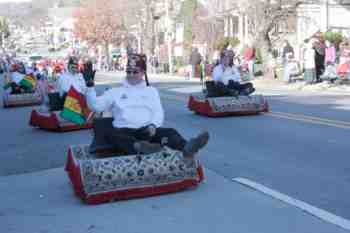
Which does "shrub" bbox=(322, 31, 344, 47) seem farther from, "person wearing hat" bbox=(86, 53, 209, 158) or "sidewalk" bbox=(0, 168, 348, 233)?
"sidewalk" bbox=(0, 168, 348, 233)

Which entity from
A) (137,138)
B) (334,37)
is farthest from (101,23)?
(137,138)

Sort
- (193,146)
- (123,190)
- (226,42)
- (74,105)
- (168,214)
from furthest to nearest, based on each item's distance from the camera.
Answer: (226,42)
(74,105)
(193,146)
(123,190)
(168,214)

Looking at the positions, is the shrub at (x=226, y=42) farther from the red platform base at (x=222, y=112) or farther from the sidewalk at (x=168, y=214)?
the sidewalk at (x=168, y=214)

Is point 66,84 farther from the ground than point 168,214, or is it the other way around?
point 66,84

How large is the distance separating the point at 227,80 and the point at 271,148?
5.96m

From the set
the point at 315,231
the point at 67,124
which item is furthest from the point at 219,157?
the point at 67,124

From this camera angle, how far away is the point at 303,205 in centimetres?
718

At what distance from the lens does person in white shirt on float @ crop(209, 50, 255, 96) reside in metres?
17.1

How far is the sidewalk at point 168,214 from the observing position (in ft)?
21.5

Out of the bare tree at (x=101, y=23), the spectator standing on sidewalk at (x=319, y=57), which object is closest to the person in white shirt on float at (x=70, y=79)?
the spectator standing on sidewalk at (x=319, y=57)

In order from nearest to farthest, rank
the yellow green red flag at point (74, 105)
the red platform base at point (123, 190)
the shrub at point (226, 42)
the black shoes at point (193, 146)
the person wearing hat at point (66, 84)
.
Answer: the red platform base at point (123, 190) → the black shoes at point (193, 146) → the yellow green red flag at point (74, 105) → the person wearing hat at point (66, 84) → the shrub at point (226, 42)

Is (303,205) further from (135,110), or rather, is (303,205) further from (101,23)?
(101,23)

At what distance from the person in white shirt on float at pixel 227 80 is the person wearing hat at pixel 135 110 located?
8523 millimetres

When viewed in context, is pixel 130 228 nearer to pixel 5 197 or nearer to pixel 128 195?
pixel 128 195
